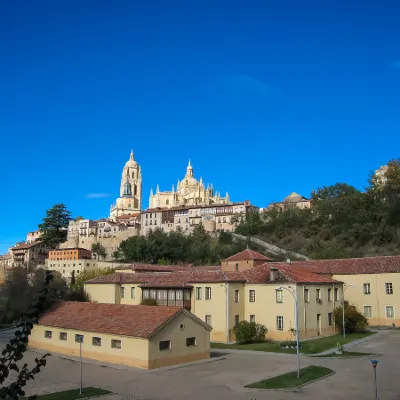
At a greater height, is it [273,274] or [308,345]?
[273,274]

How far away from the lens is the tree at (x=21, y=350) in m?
6.93

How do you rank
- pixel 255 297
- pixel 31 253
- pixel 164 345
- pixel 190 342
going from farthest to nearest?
pixel 31 253 < pixel 255 297 < pixel 190 342 < pixel 164 345

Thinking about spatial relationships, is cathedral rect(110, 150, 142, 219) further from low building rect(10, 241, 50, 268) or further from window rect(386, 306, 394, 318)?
window rect(386, 306, 394, 318)

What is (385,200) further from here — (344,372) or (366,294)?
(344,372)

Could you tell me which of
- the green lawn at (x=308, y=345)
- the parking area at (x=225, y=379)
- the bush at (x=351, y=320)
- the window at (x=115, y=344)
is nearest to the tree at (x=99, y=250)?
the green lawn at (x=308, y=345)

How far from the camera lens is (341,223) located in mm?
89812

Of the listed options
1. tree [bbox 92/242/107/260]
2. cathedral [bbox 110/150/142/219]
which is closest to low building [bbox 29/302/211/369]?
tree [bbox 92/242/107/260]

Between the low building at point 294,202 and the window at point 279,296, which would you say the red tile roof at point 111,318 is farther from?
the low building at point 294,202

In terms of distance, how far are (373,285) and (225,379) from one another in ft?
89.7

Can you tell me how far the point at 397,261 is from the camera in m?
47.6

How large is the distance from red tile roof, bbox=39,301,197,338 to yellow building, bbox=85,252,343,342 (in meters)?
9.51

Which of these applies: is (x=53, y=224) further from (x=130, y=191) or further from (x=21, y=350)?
(x=21, y=350)

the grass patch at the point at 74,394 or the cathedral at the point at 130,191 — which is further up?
the cathedral at the point at 130,191

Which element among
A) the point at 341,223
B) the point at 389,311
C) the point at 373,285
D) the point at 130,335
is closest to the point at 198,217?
the point at 341,223
